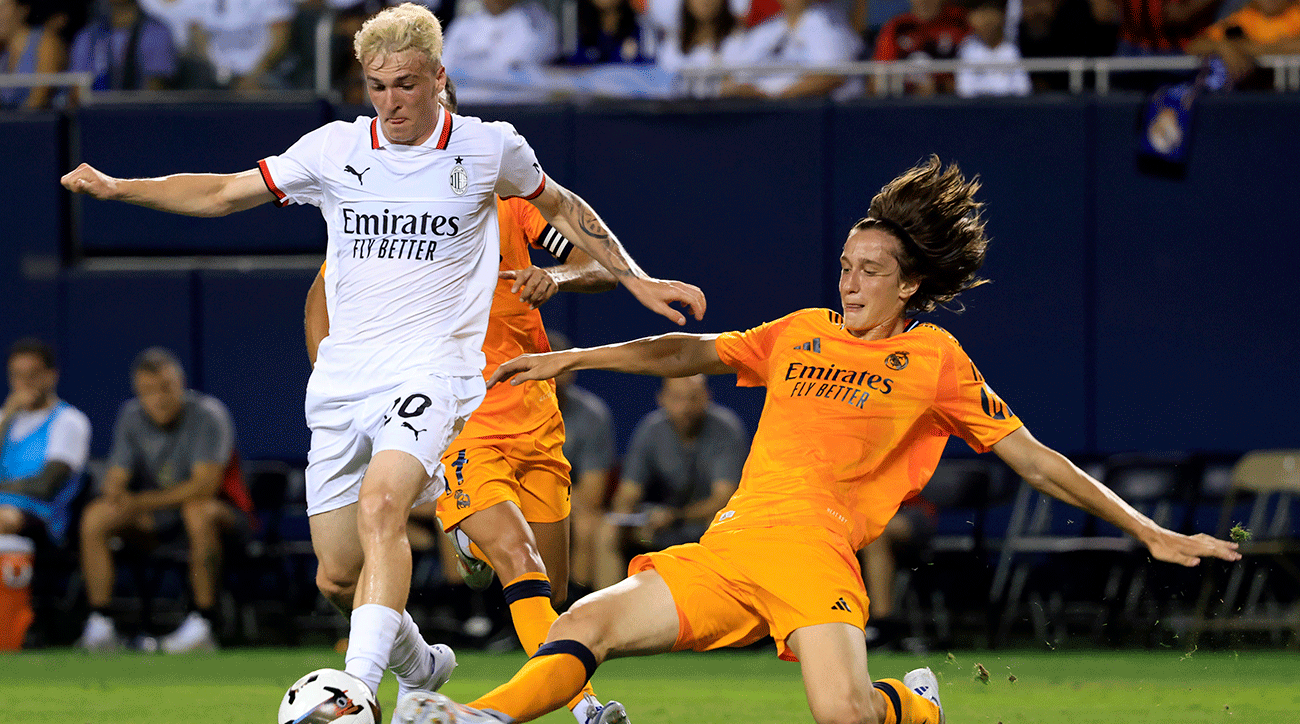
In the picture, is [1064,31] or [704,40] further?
[704,40]

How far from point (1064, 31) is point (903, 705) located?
7.63 metres

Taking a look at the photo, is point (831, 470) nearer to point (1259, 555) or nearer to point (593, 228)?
point (593, 228)

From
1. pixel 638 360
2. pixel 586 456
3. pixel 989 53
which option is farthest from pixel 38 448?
pixel 989 53

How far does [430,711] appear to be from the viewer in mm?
4102

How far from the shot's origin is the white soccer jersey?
5.21 m

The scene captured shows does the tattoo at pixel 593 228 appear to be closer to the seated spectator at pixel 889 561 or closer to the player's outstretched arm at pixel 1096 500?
the player's outstretched arm at pixel 1096 500

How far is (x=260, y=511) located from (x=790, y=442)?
7131mm

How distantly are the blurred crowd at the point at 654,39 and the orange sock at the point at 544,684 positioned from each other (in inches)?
300

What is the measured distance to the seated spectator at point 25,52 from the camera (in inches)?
→ 483

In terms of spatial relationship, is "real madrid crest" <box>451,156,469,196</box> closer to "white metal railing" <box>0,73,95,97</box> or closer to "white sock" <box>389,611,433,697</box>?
"white sock" <box>389,611,433,697</box>

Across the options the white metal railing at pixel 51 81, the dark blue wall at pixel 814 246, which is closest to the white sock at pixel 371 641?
the dark blue wall at pixel 814 246

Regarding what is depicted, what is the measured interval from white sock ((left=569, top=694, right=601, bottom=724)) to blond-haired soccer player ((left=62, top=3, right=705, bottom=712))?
64 cm

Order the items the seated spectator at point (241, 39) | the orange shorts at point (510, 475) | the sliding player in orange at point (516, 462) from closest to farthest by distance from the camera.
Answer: the sliding player in orange at point (516, 462)
the orange shorts at point (510, 475)
the seated spectator at point (241, 39)

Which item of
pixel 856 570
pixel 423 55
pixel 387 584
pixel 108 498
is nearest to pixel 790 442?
pixel 856 570
